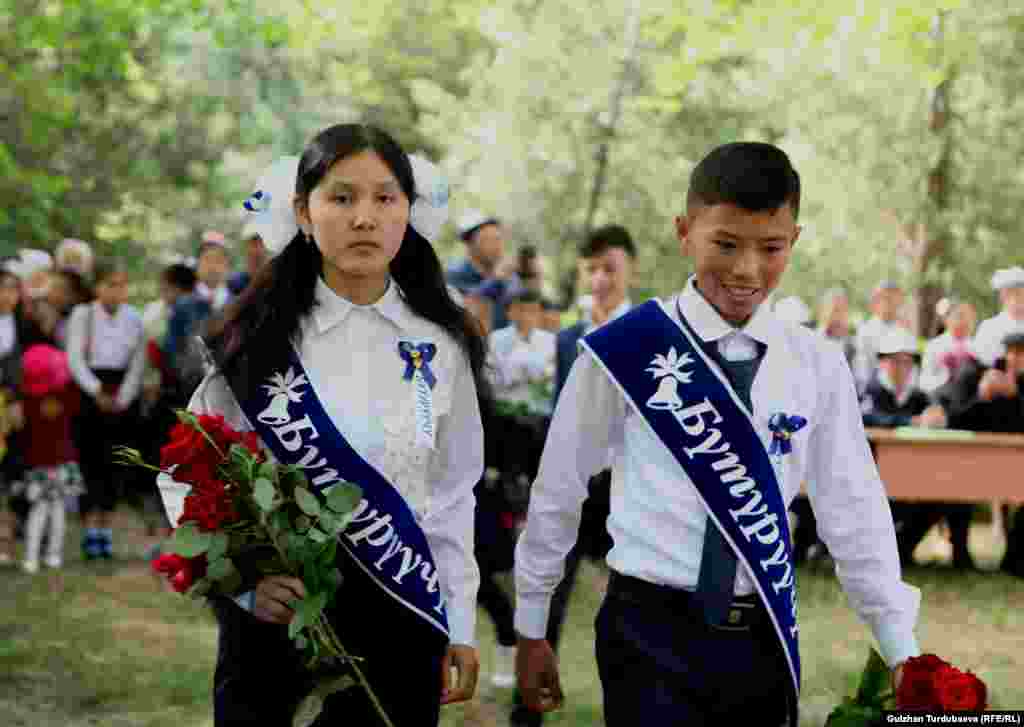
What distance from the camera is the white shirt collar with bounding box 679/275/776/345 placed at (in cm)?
337

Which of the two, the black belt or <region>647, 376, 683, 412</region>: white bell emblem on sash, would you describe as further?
<region>647, 376, 683, 412</region>: white bell emblem on sash

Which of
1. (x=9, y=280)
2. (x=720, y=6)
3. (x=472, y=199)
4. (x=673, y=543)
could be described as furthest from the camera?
(x=472, y=199)

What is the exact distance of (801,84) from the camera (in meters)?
25.0

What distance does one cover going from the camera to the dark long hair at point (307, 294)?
332 centimetres

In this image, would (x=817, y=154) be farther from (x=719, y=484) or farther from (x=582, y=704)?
(x=719, y=484)

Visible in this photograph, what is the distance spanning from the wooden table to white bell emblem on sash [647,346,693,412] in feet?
23.9

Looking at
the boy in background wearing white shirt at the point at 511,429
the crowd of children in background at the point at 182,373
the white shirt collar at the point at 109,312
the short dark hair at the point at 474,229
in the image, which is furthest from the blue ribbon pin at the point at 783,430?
the white shirt collar at the point at 109,312

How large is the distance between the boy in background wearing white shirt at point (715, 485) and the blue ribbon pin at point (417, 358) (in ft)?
0.96

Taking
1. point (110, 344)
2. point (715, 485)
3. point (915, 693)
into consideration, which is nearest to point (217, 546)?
point (715, 485)

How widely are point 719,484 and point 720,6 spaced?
10.6m

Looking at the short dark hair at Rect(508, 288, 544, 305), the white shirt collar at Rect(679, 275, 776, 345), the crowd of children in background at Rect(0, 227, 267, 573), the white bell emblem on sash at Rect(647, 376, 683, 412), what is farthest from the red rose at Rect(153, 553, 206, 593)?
the short dark hair at Rect(508, 288, 544, 305)

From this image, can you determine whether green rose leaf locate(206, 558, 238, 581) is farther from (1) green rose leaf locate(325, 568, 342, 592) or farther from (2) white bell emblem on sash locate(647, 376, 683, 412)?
(2) white bell emblem on sash locate(647, 376, 683, 412)

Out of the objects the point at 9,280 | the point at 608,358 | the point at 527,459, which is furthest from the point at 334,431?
the point at 9,280

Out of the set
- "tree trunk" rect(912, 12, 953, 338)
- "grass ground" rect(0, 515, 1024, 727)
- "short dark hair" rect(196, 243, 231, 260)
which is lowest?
"grass ground" rect(0, 515, 1024, 727)
